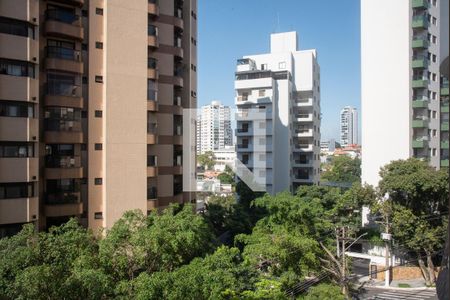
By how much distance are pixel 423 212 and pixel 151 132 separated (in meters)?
13.1

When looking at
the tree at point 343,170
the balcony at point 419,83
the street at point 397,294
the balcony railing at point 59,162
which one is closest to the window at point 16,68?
the balcony railing at point 59,162

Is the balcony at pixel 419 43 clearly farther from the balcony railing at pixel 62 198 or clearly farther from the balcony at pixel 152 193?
the balcony railing at pixel 62 198

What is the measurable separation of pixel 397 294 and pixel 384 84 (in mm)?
11526

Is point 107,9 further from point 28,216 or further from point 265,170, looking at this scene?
point 265,170

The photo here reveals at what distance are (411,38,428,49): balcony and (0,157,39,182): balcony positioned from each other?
20.6 meters

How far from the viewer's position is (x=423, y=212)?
16922mm

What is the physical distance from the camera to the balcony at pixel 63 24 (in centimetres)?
1279

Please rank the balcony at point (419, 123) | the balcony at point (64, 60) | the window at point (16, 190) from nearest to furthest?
the window at point (16, 190), the balcony at point (64, 60), the balcony at point (419, 123)

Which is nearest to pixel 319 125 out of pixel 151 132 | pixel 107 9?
pixel 151 132

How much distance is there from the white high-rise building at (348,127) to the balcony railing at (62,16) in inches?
3404

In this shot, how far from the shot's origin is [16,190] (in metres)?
11.9

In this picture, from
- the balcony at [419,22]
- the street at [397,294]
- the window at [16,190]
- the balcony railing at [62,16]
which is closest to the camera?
the window at [16,190]

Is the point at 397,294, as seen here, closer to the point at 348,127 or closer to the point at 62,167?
the point at 62,167

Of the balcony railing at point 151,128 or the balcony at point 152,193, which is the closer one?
the balcony at point 152,193
